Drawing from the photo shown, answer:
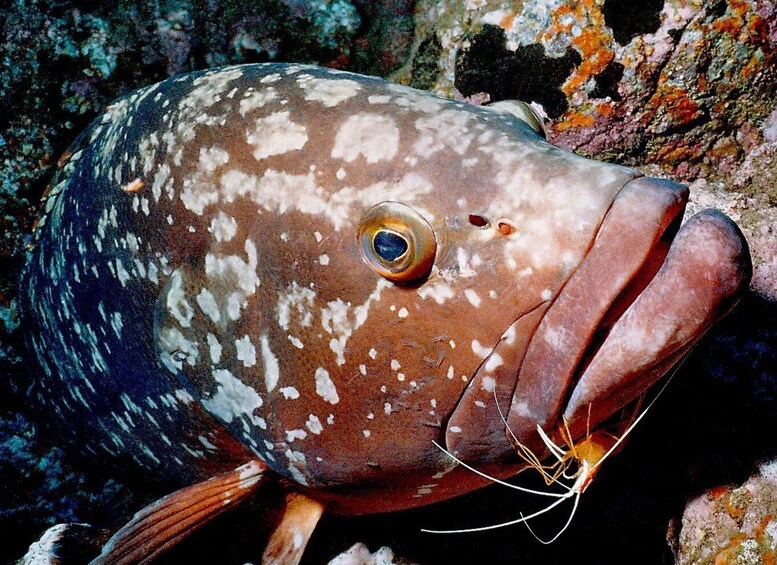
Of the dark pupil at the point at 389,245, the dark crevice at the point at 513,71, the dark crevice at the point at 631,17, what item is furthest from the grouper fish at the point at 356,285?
the dark crevice at the point at 631,17

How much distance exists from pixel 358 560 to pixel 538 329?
169 centimetres

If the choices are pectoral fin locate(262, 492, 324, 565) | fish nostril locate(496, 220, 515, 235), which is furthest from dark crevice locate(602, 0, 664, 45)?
pectoral fin locate(262, 492, 324, 565)

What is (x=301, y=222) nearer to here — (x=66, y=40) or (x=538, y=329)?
(x=538, y=329)

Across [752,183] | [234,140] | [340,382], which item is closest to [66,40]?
[234,140]

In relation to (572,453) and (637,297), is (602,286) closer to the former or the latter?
(637,297)

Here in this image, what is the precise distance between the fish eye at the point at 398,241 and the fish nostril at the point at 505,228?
7.5 inches

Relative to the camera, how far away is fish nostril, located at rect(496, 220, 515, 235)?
1574mm

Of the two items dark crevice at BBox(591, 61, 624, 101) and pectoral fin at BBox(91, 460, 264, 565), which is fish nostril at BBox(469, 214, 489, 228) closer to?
pectoral fin at BBox(91, 460, 264, 565)

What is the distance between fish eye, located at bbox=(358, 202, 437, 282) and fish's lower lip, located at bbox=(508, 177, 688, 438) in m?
0.39

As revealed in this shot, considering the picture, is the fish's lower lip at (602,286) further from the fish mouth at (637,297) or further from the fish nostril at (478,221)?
the fish nostril at (478,221)

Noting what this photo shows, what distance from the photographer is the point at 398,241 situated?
5.42 feet

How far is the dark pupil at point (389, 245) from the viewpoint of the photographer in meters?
1.65

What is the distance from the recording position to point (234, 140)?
6.52 ft

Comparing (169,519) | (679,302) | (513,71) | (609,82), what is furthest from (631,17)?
(169,519)
